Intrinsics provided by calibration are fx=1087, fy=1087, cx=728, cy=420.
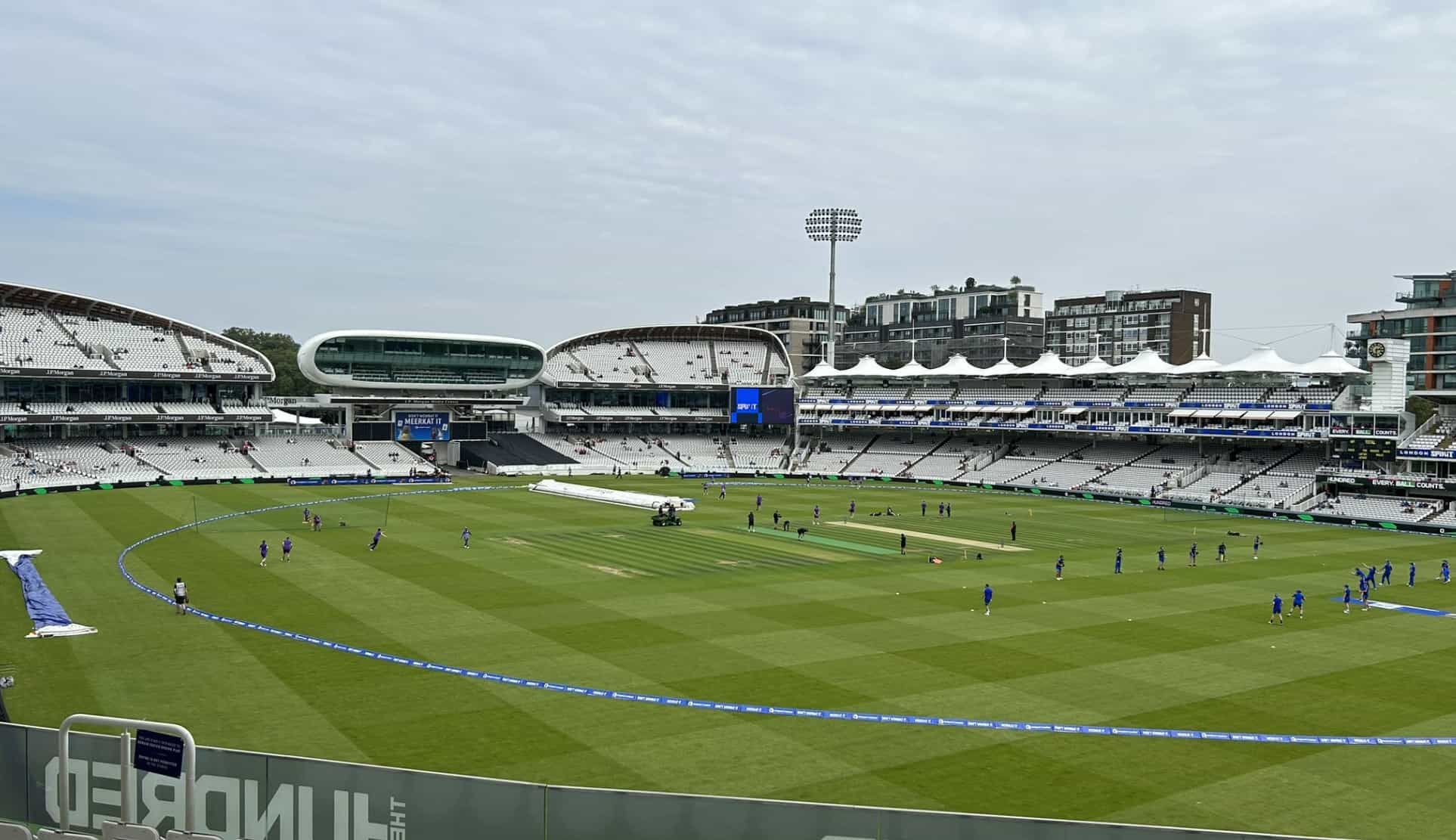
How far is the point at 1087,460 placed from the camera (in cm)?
8706

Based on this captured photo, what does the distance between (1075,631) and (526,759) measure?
721 inches

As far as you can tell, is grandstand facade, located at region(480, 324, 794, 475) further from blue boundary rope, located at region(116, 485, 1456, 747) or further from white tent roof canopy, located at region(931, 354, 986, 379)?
blue boundary rope, located at region(116, 485, 1456, 747)

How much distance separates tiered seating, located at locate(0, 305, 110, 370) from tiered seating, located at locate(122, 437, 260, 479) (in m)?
6.96

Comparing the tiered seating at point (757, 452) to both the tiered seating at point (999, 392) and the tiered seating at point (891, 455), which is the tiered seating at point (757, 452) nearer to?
the tiered seating at point (891, 455)

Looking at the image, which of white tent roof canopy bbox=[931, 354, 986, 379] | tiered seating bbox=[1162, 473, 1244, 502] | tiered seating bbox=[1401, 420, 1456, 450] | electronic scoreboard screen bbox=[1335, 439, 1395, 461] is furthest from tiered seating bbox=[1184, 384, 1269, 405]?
white tent roof canopy bbox=[931, 354, 986, 379]

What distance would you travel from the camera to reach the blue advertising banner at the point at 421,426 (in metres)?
96.4

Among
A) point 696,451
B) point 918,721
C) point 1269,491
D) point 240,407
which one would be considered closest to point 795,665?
point 918,721

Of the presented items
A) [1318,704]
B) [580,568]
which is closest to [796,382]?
[580,568]

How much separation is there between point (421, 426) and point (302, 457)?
12.7 m

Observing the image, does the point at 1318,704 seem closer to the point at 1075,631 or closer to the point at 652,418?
the point at 1075,631

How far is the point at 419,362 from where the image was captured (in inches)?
3873

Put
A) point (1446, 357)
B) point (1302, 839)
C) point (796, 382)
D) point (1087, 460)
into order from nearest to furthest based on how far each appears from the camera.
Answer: point (1302, 839) → point (1087, 460) → point (1446, 357) → point (796, 382)

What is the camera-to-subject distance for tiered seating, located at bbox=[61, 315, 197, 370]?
8538 centimetres

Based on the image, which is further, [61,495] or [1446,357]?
[1446,357]
